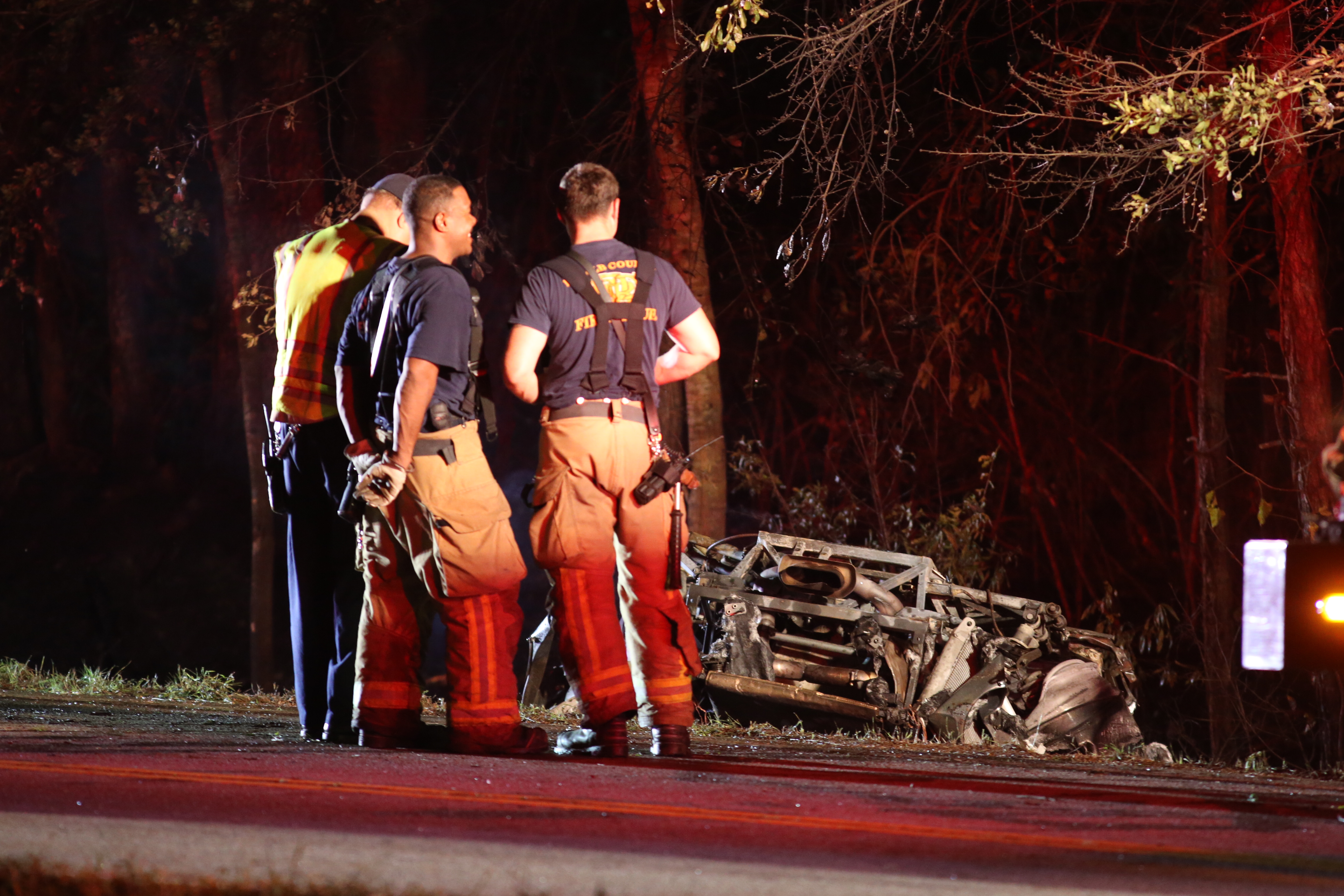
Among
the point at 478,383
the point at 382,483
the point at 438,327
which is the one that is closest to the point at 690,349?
the point at 478,383

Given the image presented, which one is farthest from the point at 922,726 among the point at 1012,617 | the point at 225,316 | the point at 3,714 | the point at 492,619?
the point at 225,316

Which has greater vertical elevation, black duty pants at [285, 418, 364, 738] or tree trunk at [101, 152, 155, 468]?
tree trunk at [101, 152, 155, 468]

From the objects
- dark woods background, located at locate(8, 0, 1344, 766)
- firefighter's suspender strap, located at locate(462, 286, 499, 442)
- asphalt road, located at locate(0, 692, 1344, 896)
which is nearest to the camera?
asphalt road, located at locate(0, 692, 1344, 896)

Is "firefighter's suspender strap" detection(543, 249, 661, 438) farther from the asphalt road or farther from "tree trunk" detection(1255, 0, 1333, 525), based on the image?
"tree trunk" detection(1255, 0, 1333, 525)

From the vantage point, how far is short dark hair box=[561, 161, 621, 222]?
5664 millimetres

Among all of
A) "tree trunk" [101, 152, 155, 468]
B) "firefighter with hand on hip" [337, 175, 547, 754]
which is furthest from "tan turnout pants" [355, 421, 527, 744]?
"tree trunk" [101, 152, 155, 468]

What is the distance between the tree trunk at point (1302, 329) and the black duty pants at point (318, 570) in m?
7.04

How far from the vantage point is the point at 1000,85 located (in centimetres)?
1230

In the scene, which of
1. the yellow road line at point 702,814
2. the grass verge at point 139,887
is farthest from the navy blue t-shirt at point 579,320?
the grass verge at point 139,887

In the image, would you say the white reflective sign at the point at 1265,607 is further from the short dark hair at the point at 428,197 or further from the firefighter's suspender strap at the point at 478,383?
the short dark hair at the point at 428,197

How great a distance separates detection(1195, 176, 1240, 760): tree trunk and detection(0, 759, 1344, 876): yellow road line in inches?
335

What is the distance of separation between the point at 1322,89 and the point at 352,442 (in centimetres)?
486

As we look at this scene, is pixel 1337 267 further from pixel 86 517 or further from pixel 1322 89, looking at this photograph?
pixel 86 517

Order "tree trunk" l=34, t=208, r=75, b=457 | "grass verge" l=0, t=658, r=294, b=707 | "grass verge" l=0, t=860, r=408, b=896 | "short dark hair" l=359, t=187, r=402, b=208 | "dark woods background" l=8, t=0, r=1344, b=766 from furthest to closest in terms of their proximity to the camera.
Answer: "tree trunk" l=34, t=208, r=75, b=457
"dark woods background" l=8, t=0, r=1344, b=766
"grass verge" l=0, t=658, r=294, b=707
"short dark hair" l=359, t=187, r=402, b=208
"grass verge" l=0, t=860, r=408, b=896
